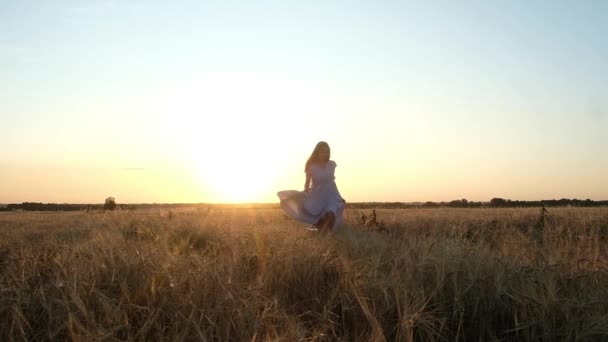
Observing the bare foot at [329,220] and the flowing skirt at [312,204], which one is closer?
the bare foot at [329,220]

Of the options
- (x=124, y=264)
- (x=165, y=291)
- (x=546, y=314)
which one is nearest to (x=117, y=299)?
(x=165, y=291)

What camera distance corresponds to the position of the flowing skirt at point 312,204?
1135 cm

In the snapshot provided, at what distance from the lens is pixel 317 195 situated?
1170 centimetres

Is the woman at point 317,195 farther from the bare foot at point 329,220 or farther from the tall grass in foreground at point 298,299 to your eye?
the tall grass in foreground at point 298,299

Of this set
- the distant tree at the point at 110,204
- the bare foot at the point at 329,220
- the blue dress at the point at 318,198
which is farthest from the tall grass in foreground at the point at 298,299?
the distant tree at the point at 110,204

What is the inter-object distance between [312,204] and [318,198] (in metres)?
0.18

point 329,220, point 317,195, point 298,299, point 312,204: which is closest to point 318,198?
point 317,195

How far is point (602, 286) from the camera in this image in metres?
4.46

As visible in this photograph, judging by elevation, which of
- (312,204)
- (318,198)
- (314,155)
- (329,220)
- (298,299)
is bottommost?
(298,299)

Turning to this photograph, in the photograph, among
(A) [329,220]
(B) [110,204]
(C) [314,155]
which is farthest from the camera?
(B) [110,204]

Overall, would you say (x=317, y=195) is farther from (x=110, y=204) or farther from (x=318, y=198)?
(x=110, y=204)

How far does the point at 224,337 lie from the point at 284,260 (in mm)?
1604

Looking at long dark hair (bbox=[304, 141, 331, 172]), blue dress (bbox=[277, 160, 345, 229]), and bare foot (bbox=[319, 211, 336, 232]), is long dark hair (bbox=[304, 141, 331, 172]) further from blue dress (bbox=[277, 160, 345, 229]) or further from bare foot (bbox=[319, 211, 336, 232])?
bare foot (bbox=[319, 211, 336, 232])

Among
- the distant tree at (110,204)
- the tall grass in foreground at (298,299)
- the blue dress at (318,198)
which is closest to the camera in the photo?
the tall grass in foreground at (298,299)
